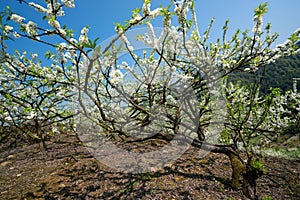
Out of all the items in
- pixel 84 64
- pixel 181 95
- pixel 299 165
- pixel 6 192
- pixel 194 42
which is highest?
pixel 194 42

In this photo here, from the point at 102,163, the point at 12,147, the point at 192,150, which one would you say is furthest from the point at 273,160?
the point at 12,147

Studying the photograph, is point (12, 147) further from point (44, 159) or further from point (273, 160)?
point (273, 160)

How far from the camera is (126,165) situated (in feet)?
18.1

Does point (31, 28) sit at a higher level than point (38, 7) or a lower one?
lower

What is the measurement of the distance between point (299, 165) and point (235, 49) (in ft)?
14.9

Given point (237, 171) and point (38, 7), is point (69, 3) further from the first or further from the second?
point (237, 171)

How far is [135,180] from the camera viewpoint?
4.76m

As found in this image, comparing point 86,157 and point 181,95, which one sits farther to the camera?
point 86,157

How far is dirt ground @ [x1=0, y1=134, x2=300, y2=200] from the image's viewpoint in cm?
425

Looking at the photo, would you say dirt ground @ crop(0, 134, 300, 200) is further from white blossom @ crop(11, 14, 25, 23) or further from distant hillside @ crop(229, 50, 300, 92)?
distant hillside @ crop(229, 50, 300, 92)

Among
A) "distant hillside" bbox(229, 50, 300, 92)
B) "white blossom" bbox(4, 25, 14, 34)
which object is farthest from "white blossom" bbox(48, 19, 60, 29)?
"distant hillside" bbox(229, 50, 300, 92)

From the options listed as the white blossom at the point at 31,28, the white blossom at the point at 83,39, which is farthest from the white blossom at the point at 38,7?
the white blossom at the point at 83,39

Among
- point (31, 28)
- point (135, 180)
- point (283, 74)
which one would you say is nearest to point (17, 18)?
point (31, 28)

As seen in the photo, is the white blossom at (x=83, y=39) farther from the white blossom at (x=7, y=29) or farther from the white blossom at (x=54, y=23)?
the white blossom at (x=7, y=29)
